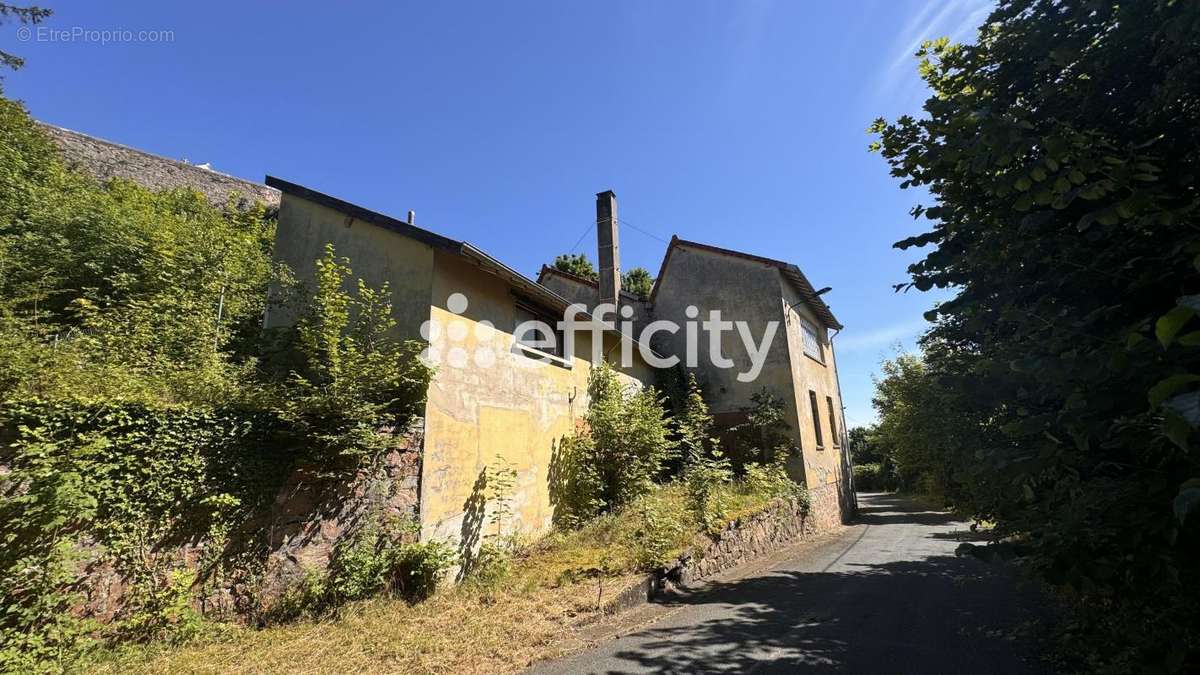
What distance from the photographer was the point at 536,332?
35.4 ft

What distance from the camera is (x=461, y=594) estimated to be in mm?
6848

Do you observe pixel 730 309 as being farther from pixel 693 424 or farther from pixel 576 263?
pixel 576 263

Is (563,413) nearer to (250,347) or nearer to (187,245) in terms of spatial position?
(250,347)

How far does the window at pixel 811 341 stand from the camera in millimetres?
17531

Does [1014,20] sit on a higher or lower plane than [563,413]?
higher

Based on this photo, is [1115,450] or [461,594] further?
[461,594]

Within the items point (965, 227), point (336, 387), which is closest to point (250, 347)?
point (336, 387)

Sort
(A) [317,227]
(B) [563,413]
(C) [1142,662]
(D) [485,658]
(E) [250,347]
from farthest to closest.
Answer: (B) [563,413] → (A) [317,227] → (E) [250,347] → (D) [485,658] → (C) [1142,662]

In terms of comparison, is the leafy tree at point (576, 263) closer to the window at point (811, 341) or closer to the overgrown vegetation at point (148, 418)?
the window at point (811, 341)

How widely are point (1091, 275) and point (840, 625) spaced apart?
4943mm

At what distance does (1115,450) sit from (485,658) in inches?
207

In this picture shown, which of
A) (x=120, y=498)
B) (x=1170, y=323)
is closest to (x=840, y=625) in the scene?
(x=1170, y=323)

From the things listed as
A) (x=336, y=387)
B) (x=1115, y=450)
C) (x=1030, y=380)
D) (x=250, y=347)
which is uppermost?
(x=250, y=347)

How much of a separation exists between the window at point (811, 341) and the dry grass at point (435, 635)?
476 inches
